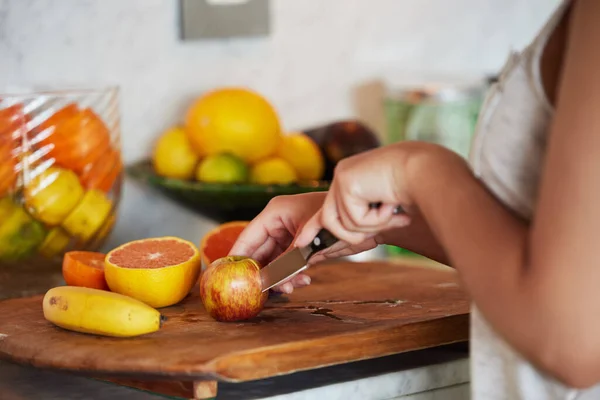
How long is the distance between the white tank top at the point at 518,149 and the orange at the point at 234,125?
746 mm

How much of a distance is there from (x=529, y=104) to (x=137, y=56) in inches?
39.6

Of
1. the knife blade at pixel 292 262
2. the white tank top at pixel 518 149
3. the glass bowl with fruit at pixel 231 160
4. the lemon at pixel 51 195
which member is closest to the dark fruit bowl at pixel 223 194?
the glass bowl with fruit at pixel 231 160

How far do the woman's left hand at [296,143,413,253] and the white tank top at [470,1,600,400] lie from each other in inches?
2.7

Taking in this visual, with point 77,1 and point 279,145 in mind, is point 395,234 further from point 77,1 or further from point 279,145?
point 77,1

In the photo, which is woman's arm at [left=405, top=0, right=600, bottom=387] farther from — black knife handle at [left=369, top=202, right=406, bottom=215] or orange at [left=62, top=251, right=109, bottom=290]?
orange at [left=62, top=251, right=109, bottom=290]

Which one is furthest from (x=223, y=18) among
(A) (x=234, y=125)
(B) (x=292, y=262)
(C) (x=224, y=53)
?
(B) (x=292, y=262)

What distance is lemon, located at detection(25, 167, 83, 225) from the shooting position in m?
1.27

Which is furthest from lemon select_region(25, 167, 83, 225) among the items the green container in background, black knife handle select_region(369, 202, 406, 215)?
the green container in background

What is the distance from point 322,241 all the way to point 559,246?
0.36 m

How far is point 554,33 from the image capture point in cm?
75

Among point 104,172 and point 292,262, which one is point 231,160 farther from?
point 292,262

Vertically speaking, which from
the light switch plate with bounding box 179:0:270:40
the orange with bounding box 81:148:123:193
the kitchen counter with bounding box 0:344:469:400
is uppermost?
the light switch plate with bounding box 179:0:270:40

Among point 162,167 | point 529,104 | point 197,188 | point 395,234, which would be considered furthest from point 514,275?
point 162,167

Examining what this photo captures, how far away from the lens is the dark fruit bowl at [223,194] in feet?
4.74
